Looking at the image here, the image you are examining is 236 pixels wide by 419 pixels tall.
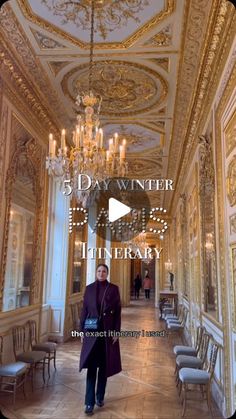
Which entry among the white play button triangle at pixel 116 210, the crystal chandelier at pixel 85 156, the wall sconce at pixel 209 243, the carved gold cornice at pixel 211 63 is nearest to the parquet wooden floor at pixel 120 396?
the wall sconce at pixel 209 243

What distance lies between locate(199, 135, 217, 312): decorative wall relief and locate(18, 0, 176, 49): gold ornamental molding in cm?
155

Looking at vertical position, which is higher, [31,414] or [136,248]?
[136,248]

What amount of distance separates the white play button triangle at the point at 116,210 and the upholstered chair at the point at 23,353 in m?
6.13

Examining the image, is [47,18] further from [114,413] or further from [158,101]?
[114,413]

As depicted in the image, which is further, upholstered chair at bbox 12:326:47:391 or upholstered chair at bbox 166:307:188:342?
upholstered chair at bbox 166:307:188:342

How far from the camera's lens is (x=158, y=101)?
18.1 feet

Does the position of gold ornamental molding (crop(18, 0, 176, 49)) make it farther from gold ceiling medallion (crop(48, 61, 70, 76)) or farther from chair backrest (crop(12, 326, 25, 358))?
chair backrest (crop(12, 326, 25, 358))

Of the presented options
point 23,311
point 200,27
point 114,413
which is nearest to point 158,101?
point 200,27

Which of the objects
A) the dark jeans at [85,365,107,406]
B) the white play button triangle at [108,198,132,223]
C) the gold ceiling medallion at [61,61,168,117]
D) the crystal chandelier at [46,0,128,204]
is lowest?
the dark jeans at [85,365,107,406]

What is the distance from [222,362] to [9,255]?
2.93 metres

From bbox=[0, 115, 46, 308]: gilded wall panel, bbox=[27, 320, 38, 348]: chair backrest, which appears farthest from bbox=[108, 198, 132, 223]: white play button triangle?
bbox=[27, 320, 38, 348]: chair backrest

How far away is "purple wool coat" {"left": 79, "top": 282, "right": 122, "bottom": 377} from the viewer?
3.62 metres

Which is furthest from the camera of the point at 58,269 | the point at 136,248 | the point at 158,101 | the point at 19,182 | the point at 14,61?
the point at 136,248

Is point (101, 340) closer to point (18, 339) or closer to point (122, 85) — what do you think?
point (18, 339)
